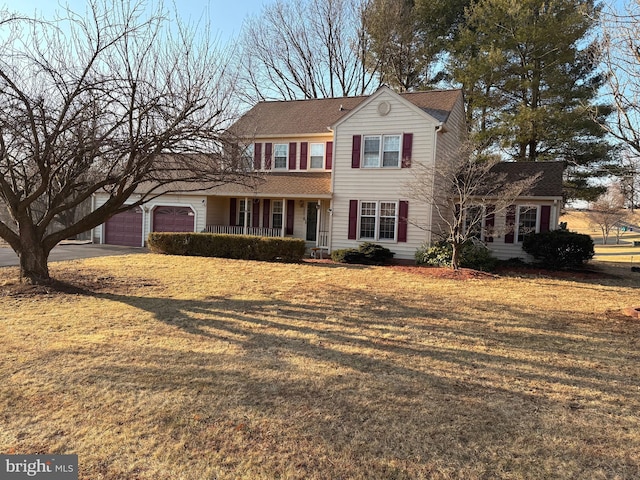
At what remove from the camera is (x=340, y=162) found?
16.9 m

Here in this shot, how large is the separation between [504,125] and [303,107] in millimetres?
9879

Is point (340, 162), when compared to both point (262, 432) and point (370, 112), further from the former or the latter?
point (262, 432)

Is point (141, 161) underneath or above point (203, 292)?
above

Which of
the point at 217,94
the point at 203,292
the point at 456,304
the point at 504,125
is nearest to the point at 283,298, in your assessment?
the point at 203,292

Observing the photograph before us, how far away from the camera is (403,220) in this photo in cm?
1609

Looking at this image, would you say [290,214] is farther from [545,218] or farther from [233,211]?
[545,218]

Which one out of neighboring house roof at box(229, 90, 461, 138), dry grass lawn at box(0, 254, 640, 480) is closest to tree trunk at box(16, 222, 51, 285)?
dry grass lawn at box(0, 254, 640, 480)

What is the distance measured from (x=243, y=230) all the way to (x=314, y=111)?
21.7 feet

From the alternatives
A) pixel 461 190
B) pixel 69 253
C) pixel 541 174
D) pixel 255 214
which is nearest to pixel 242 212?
pixel 255 214

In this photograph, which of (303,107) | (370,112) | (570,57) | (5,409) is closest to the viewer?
(5,409)

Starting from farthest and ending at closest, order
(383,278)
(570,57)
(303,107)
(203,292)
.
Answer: (303,107) → (570,57) → (383,278) → (203,292)

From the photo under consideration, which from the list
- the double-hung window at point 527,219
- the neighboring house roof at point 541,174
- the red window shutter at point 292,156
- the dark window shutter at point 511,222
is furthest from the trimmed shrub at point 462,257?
the red window shutter at point 292,156

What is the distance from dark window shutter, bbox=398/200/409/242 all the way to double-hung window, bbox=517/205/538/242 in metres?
4.42

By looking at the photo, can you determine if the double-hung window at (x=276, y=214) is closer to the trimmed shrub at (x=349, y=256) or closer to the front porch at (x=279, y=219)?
the front porch at (x=279, y=219)
